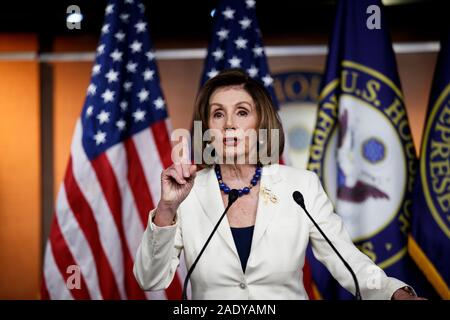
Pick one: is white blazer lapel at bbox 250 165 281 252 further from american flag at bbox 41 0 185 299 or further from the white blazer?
american flag at bbox 41 0 185 299

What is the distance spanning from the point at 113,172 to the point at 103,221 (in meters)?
0.25

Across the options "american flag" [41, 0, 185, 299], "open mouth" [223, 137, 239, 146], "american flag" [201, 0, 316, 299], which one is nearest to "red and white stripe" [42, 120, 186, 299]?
"american flag" [41, 0, 185, 299]

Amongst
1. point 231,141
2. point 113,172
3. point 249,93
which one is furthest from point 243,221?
point 113,172

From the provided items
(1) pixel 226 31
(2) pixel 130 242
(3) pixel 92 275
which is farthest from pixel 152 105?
(3) pixel 92 275

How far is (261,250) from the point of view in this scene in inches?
50.4

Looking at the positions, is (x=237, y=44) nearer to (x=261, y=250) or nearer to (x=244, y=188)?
(x=244, y=188)

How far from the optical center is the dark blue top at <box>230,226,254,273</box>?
50.9 inches

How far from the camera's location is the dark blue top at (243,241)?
50.9 inches

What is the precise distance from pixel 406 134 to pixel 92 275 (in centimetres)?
170

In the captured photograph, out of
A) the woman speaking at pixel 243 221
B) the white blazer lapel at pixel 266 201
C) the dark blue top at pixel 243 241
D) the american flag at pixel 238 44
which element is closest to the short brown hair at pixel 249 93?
the woman speaking at pixel 243 221

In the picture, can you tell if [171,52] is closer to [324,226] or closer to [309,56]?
[309,56]

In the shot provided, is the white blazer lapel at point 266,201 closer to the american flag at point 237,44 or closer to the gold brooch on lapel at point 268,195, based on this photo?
the gold brooch on lapel at point 268,195

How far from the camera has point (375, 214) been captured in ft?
7.47

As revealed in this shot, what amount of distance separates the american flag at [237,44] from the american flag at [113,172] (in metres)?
0.34
